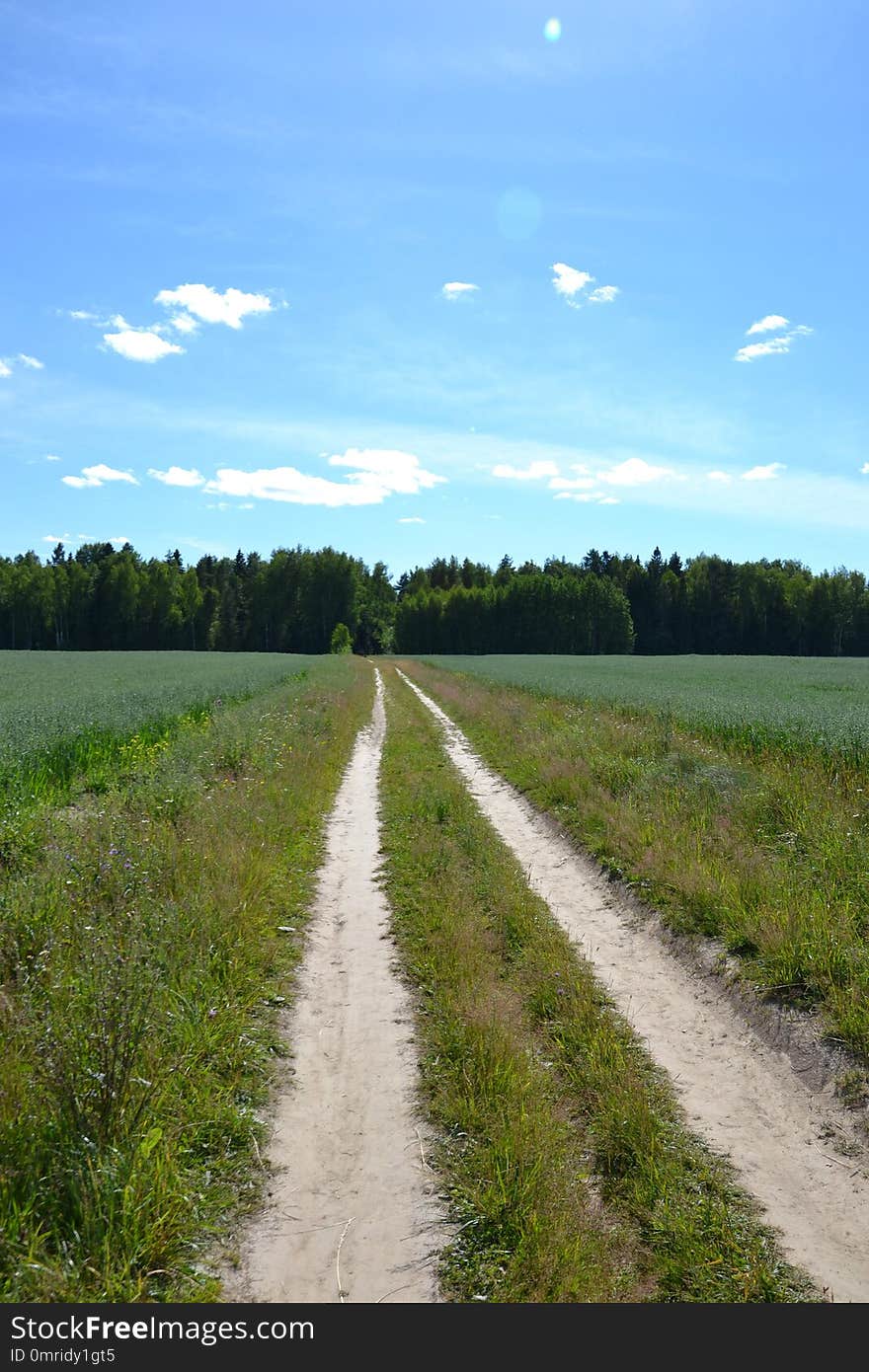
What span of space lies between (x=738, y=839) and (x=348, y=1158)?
710cm

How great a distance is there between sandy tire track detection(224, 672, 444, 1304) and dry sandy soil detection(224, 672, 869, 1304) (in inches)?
0.4

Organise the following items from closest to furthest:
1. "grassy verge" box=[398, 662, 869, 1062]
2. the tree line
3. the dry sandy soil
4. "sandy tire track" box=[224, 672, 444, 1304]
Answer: "sandy tire track" box=[224, 672, 444, 1304] < the dry sandy soil < "grassy verge" box=[398, 662, 869, 1062] < the tree line

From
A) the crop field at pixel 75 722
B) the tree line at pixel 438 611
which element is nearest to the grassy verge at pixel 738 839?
the crop field at pixel 75 722

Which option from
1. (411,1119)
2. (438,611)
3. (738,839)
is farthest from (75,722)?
(438,611)

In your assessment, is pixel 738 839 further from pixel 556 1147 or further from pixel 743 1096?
pixel 556 1147

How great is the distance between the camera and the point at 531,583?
128 metres

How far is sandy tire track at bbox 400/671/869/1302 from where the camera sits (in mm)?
4008

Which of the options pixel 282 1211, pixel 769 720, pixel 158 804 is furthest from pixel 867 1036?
pixel 769 720

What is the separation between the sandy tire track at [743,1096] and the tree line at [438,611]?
112m

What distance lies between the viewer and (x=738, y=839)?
983 centimetres

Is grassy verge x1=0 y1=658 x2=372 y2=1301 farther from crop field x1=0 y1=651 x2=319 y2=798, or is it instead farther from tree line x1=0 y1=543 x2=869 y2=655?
tree line x1=0 y1=543 x2=869 y2=655

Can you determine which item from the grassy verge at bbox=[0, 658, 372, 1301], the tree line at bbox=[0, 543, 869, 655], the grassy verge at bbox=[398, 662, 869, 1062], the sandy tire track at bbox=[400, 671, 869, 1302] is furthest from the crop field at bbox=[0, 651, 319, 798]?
the tree line at bbox=[0, 543, 869, 655]

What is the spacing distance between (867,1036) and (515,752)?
13.3 meters

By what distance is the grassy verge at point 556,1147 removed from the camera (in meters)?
3.62
